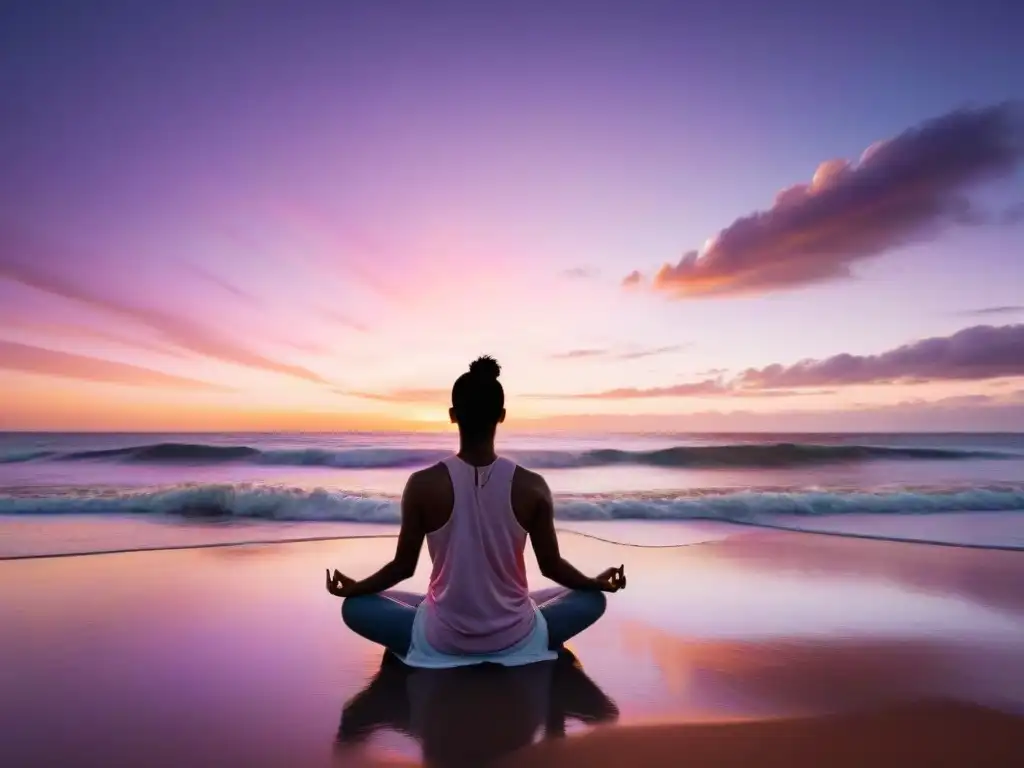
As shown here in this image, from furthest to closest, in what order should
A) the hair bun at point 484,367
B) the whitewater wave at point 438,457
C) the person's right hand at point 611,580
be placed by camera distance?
the whitewater wave at point 438,457
the person's right hand at point 611,580
the hair bun at point 484,367

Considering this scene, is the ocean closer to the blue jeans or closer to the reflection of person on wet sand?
the blue jeans

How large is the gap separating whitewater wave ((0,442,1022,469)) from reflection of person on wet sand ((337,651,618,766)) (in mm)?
17984

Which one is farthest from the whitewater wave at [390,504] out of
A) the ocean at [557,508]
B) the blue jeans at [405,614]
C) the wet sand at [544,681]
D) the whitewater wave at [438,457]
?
the whitewater wave at [438,457]

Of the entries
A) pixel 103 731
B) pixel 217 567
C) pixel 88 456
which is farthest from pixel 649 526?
pixel 88 456

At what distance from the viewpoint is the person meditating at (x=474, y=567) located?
3148 millimetres

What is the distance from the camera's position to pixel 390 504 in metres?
9.89

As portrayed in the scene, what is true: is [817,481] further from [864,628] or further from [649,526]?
[864,628]

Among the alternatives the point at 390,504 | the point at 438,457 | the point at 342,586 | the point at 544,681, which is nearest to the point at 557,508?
the point at 390,504

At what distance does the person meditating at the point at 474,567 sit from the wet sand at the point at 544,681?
0.22 metres

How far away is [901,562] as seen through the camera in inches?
259

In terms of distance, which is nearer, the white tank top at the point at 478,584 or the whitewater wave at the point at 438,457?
the white tank top at the point at 478,584

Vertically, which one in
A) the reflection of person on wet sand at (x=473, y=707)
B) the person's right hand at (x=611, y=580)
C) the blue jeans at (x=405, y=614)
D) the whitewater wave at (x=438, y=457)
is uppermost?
the whitewater wave at (x=438, y=457)

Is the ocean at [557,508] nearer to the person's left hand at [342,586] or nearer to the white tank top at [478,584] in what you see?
the white tank top at [478,584]

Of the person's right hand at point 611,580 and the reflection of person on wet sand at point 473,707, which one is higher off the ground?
the person's right hand at point 611,580
